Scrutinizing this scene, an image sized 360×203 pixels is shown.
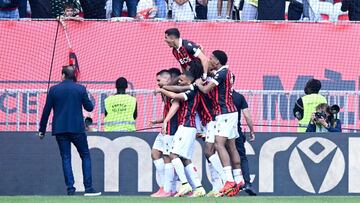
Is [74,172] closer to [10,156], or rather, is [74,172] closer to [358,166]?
[10,156]

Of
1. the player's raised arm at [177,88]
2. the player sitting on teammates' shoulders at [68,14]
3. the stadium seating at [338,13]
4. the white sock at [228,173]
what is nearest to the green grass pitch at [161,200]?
the white sock at [228,173]

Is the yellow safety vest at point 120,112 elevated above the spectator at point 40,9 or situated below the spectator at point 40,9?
below

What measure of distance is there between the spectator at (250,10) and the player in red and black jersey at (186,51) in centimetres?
426

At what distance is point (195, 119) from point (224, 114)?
568 millimetres

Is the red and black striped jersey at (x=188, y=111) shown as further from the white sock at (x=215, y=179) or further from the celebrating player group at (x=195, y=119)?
the white sock at (x=215, y=179)

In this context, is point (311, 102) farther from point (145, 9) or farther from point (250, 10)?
point (145, 9)

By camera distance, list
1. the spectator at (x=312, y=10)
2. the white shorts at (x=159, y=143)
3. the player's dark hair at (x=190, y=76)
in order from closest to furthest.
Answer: the player's dark hair at (x=190, y=76)
the white shorts at (x=159, y=143)
the spectator at (x=312, y=10)

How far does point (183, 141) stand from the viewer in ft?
64.9

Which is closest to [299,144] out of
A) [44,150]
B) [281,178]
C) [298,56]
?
[281,178]

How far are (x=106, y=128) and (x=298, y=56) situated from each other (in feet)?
11.9

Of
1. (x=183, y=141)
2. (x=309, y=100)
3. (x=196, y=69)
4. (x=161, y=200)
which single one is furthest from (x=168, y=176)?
(x=309, y=100)

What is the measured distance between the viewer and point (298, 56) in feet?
77.3

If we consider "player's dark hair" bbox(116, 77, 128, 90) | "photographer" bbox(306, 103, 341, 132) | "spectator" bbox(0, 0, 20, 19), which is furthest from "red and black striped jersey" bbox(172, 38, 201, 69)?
"spectator" bbox(0, 0, 20, 19)

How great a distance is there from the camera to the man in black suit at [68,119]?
19922 millimetres
